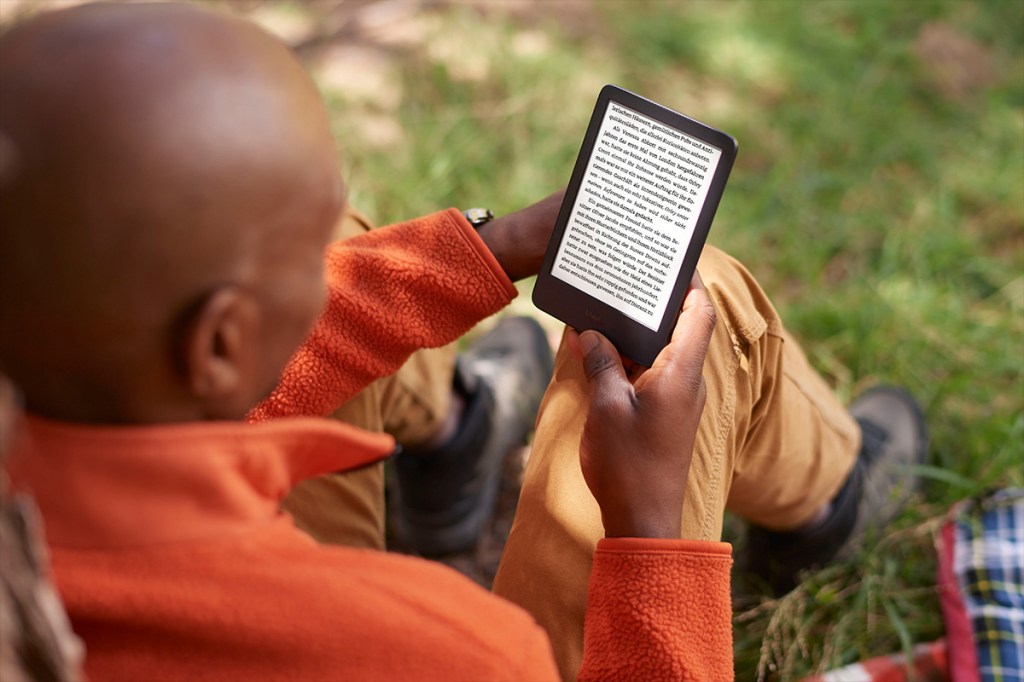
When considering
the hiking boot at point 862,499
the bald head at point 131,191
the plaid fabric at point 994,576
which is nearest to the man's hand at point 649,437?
the bald head at point 131,191

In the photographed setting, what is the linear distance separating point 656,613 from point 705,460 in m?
0.20

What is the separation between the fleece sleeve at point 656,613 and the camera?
779 millimetres

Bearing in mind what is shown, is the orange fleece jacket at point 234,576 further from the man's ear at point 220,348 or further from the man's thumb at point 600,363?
the man's thumb at point 600,363

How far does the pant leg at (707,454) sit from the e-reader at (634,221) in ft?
0.21

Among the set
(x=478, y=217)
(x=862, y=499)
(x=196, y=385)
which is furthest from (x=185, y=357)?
(x=862, y=499)

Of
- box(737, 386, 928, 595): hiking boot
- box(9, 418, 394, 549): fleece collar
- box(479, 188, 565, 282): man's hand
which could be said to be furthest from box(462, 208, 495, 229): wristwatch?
box(737, 386, 928, 595): hiking boot

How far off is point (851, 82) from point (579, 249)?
4.68 ft

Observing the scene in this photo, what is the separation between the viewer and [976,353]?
5.32 feet

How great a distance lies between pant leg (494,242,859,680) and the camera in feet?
2.90

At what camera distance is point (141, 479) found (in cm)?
57

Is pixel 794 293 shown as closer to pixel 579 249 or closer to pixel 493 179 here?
pixel 493 179

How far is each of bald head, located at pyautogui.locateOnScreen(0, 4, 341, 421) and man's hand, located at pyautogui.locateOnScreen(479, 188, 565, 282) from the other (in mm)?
448

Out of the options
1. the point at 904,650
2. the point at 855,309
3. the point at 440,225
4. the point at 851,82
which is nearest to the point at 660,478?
the point at 440,225

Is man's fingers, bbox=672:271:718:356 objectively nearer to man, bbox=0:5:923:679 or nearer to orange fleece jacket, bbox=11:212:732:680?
man, bbox=0:5:923:679
